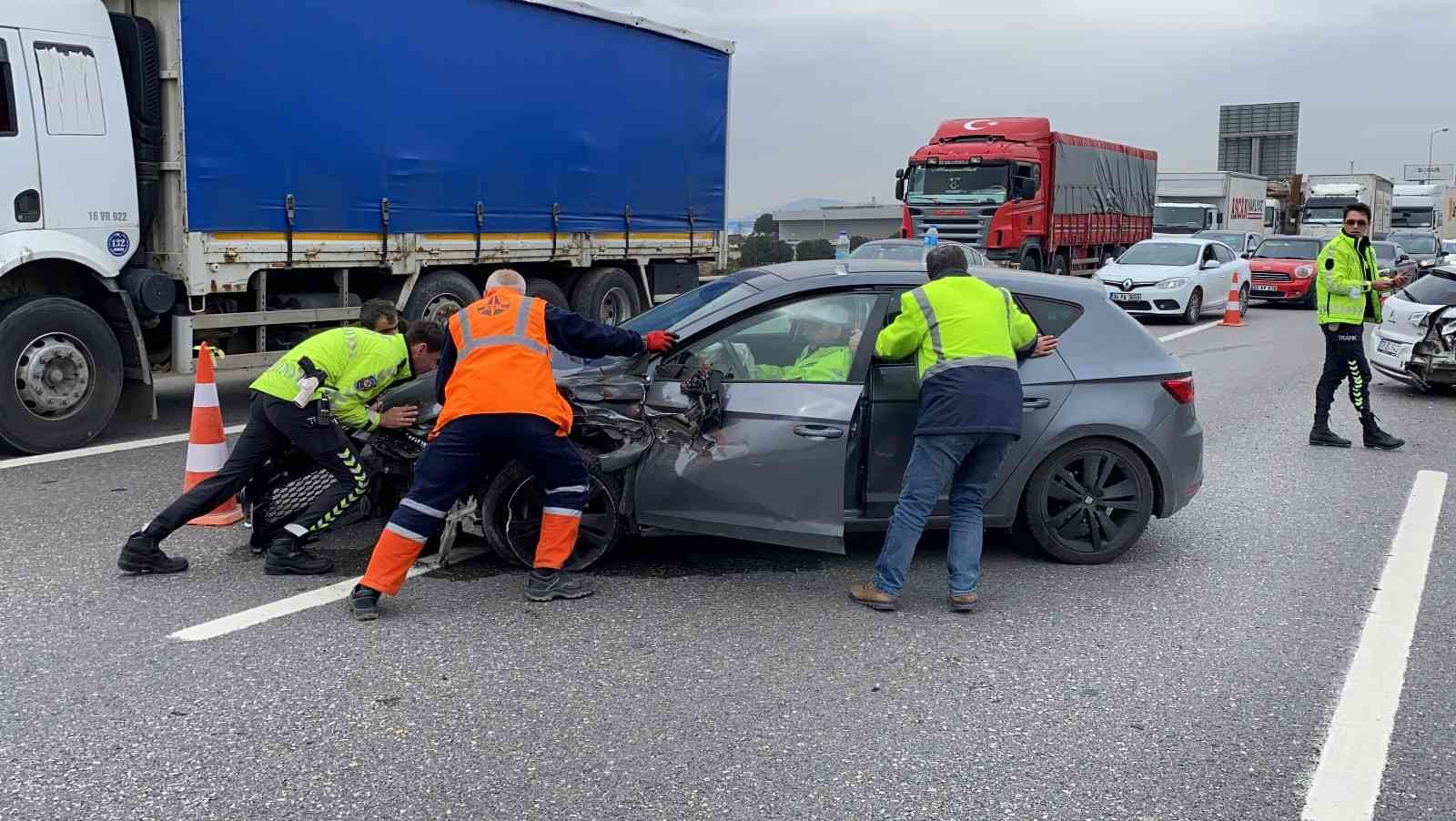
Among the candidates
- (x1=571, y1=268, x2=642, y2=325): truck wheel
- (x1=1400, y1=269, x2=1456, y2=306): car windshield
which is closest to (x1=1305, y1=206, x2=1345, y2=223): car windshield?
(x1=1400, y1=269, x2=1456, y2=306): car windshield

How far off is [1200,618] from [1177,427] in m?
1.07

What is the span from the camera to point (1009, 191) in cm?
2380

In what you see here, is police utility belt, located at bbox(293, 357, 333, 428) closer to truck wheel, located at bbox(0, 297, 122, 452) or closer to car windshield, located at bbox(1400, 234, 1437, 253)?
truck wheel, located at bbox(0, 297, 122, 452)

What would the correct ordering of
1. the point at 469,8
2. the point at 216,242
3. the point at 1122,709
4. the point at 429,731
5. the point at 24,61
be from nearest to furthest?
the point at 429,731, the point at 1122,709, the point at 24,61, the point at 216,242, the point at 469,8

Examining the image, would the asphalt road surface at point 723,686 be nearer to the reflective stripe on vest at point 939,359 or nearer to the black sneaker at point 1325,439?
the reflective stripe on vest at point 939,359

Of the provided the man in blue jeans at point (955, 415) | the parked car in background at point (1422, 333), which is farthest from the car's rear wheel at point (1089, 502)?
the parked car in background at point (1422, 333)

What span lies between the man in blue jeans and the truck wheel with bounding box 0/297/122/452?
5.72m

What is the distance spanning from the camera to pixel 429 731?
410cm

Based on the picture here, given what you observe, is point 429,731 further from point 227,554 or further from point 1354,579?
point 1354,579

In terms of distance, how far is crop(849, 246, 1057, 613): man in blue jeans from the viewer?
5.32 meters

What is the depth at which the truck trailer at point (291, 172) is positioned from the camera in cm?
836

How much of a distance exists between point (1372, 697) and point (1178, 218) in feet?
108

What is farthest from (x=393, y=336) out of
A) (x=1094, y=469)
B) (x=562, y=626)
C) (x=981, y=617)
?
(x=1094, y=469)

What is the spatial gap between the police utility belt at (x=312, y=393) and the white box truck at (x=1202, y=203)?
31722 millimetres
